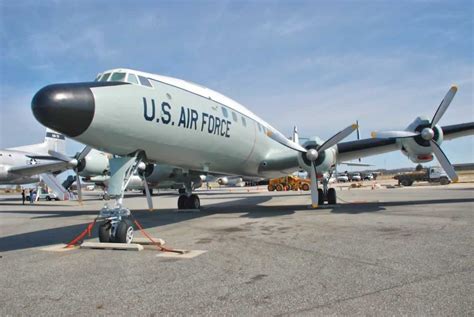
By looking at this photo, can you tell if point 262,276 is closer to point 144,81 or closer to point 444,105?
point 144,81

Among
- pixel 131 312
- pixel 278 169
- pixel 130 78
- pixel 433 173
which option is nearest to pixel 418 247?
pixel 131 312

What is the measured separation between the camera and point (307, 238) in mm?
8430

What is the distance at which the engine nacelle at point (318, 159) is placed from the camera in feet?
50.3

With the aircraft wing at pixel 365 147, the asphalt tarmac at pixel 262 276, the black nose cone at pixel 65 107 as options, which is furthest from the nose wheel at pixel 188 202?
the black nose cone at pixel 65 107

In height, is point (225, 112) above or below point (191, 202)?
above

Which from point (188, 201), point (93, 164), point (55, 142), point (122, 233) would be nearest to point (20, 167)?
point (55, 142)

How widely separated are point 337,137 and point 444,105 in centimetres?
467

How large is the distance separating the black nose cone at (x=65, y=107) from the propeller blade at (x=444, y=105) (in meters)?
13.4

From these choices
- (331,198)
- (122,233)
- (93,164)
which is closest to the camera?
(122,233)

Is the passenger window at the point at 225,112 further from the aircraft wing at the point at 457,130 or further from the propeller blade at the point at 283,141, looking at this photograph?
the aircraft wing at the point at 457,130

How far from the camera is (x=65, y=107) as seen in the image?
7.21 meters

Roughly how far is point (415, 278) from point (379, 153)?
13.7 meters

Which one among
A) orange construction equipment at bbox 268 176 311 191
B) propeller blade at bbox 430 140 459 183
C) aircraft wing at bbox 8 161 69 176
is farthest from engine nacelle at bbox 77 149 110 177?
orange construction equipment at bbox 268 176 311 191

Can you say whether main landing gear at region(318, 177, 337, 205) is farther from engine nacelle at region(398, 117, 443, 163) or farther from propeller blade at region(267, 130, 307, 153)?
engine nacelle at region(398, 117, 443, 163)
